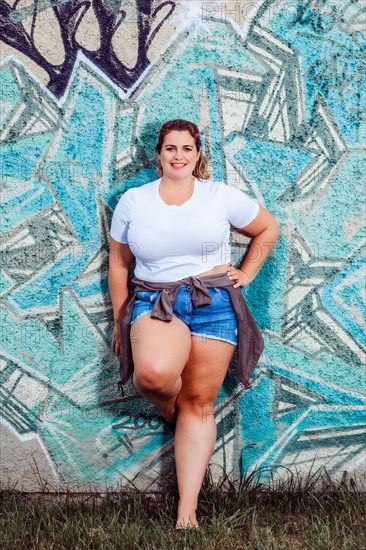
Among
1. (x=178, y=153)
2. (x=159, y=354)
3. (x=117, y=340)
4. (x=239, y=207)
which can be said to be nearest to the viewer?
(x=159, y=354)

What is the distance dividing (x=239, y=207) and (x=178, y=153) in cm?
39

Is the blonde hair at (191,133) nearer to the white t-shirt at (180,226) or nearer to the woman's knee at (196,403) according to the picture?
the white t-shirt at (180,226)

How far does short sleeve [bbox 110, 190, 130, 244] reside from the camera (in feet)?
12.6

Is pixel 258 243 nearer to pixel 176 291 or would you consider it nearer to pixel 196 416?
pixel 176 291

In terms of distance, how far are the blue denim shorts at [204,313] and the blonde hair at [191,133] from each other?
1.86 feet

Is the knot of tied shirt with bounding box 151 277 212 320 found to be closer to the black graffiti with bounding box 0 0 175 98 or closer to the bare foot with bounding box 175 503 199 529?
the bare foot with bounding box 175 503 199 529

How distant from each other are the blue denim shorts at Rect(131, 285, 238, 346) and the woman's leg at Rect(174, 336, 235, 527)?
1.7 inches

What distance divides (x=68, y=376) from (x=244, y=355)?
0.96m

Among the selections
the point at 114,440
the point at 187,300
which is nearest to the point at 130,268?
the point at 187,300

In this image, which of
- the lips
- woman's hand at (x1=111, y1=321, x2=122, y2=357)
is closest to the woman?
the lips

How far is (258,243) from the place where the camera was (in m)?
4.00

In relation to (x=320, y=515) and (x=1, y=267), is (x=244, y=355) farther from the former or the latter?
(x=1, y=267)

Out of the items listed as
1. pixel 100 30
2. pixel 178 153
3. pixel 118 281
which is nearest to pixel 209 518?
pixel 118 281

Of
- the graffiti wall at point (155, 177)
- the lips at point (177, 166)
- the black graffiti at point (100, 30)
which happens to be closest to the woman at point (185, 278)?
the lips at point (177, 166)
